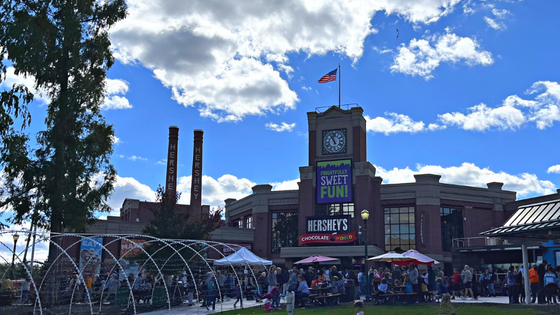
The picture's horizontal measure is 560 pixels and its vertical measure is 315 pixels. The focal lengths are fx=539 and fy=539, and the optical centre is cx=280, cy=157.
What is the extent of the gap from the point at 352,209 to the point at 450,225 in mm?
8405

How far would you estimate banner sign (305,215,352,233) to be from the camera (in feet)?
145

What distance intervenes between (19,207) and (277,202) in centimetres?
3043

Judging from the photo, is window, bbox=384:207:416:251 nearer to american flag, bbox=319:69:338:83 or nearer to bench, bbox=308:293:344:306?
american flag, bbox=319:69:338:83

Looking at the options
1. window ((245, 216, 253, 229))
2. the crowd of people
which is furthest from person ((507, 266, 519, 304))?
window ((245, 216, 253, 229))

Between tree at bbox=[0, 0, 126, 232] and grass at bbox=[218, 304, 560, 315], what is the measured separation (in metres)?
8.29

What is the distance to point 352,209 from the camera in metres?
46.8

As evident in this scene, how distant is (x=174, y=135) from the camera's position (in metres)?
61.8

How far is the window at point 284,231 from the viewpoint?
49869mm

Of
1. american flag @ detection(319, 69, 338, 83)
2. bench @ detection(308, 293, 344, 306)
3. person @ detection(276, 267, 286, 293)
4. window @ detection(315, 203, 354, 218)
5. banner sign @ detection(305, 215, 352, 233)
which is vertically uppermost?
american flag @ detection(319, 69, 338, 83)

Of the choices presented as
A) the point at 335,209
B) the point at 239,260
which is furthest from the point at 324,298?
the point at 335,209

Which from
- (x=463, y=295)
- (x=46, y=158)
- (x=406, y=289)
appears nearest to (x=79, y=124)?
(x=46, y=158)

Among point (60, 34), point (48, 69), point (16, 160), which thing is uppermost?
point (60, 34)

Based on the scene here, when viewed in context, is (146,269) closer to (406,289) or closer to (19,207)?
(19,207)

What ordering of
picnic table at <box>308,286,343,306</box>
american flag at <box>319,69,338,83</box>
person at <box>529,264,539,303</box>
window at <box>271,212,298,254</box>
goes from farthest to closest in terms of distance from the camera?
1. window at <box>271,212,298,254</box>
2. american flag at <box>319,69,338,83</box>
3. picnic table at <box>308,286,343,306</box>
4. person at <box>529,264,539,303</box>
